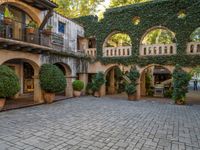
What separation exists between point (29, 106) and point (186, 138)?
27.4ft

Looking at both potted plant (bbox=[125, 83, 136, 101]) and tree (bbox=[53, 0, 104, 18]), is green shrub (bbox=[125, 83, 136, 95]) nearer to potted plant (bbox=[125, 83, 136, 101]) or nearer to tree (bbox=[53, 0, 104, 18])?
potted plant (bbox=[125, 83, 136, 101])

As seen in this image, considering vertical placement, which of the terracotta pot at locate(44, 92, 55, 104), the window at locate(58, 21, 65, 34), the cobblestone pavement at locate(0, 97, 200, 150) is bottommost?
the cobblestone pavement at locate(0, 97, 200, 150)

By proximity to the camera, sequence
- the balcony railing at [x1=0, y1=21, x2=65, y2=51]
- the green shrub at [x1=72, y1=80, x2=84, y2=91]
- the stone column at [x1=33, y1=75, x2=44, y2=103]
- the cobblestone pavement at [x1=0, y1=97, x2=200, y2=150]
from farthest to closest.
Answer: the green shrub at [x1=72, y1=80, x2=84, y2=91] → the stone column at [x1=33, y1=75, x2=44, y2=103] → the balcony railing at [x1=0, y1=21, x2=65, y2=51] → the cobblestone pavement at [x1=0, y1=97, x2=200, y2=150]

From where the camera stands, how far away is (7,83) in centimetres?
834

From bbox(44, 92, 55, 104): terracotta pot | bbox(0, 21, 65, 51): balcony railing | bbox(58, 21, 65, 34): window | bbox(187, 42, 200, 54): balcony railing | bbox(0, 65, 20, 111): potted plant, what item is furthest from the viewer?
bbox(58, 21, 65, 34): window

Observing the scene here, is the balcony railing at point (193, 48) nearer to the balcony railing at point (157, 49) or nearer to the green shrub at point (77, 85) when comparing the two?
the balcony railing at point (157, 49)

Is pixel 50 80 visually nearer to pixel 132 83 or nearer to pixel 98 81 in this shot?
pixel 98 81

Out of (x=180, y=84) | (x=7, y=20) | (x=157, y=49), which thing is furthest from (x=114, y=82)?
(x=7, y=20)

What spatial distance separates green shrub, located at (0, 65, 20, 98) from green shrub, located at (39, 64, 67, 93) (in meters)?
2.11

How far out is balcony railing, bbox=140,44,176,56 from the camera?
13.6 meters

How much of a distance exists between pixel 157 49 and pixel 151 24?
2088 mm

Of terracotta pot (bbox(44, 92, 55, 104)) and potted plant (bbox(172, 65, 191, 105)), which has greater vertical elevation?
potted plant (bbox(172, 65, 191, 105))

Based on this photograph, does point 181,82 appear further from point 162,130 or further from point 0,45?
point 0,45

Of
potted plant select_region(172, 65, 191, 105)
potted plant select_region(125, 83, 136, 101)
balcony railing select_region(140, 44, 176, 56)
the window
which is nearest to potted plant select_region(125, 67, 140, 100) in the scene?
potted plant select_region(125, 83, 136, 101)
